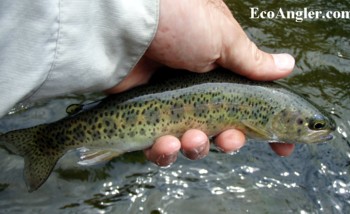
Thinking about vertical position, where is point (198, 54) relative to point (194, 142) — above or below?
above

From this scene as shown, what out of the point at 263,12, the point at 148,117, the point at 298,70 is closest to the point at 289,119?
the point at 148,117

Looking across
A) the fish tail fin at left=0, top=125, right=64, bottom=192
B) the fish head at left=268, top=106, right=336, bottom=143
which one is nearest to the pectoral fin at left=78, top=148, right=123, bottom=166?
the fish tail fin at left=0, top=125, right=64, bottom=192

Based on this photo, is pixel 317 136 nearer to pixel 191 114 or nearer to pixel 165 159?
pixel 191 114

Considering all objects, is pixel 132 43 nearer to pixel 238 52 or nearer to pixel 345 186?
pixel 238 52

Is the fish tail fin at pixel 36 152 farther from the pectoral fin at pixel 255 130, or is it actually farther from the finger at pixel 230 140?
the pectoral fin at pixel 255 130

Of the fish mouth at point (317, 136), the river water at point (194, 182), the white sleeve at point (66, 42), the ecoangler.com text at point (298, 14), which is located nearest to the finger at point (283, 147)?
the fish mouth at point (317, 136)

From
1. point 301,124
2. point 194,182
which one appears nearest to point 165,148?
point 301,124
